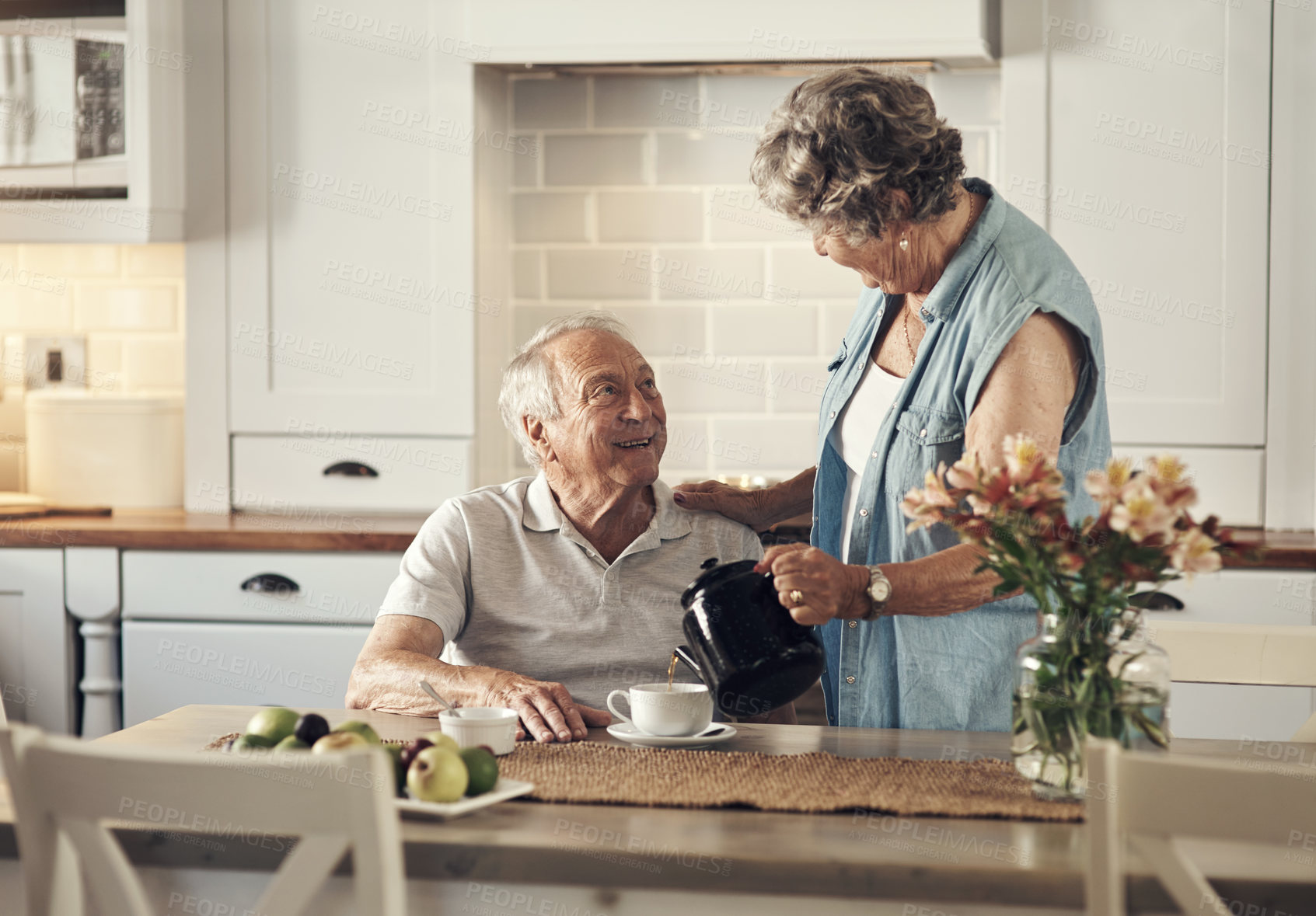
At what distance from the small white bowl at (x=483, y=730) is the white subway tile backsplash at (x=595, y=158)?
191 centimetres

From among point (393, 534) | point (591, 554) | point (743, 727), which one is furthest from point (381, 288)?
point (743, 727)

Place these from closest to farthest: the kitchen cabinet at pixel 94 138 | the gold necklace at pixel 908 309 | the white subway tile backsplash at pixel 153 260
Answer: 1. the gold necklace at pixel 908 309
2. the kitchen cabinet at pixel 94 138
3. the white subway tile backsplash at pixel 153 260

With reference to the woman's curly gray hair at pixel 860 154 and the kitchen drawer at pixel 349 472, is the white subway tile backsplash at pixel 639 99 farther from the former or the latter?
the woman's curly gray hair at pixel 860 154

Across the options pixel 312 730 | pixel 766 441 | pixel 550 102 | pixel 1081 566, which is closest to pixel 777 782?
pixel 1081 566

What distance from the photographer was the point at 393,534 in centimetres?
257

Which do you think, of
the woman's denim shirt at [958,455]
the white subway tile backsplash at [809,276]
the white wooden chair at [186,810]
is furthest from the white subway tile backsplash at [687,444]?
the white wooden chair at [186,810]

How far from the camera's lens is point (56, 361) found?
3164mm

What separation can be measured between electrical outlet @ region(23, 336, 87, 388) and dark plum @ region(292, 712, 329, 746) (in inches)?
86.3

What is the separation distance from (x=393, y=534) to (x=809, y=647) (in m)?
1.36

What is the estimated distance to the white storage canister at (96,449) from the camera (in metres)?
2.98

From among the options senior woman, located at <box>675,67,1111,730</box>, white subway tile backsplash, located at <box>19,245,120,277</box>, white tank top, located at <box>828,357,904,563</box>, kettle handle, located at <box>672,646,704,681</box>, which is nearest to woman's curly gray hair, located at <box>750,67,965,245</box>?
senior woman, located at <box>675,67,1111,730</box>

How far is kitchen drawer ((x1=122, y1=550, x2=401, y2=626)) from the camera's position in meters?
2.59

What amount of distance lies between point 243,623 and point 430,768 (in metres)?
1.59

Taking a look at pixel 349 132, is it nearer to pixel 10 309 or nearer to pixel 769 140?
pixel 10 309
